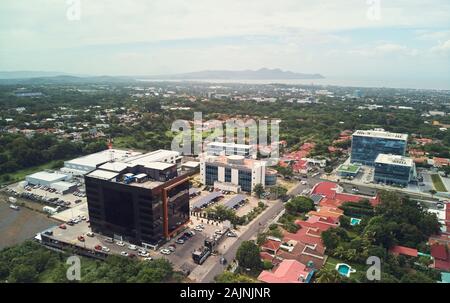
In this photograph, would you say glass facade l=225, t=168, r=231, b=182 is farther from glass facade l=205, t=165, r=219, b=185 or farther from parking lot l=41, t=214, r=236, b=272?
parking lot l=41, t=214, r=236, b=272

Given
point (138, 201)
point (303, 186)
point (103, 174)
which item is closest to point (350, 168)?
point (303, 186)

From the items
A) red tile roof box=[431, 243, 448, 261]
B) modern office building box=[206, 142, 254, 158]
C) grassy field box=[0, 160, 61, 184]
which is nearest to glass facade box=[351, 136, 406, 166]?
modern office building box=[206, 142, 254, 158]

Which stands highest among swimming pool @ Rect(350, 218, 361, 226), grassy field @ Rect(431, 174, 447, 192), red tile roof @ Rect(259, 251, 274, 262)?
red tile roof @ Rect(259, 251, 274, 262)

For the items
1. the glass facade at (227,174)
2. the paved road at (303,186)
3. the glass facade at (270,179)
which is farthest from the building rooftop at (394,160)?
the glass facade at (227,174)

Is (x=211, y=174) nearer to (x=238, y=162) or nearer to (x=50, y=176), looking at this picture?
(x=238, y=162)

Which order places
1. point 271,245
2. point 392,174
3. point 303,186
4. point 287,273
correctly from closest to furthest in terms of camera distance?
point 287,273
point 271,245
point 303,186
point 392,174

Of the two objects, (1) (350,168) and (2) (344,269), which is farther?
(1) (350,168)

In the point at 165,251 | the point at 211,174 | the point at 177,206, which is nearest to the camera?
the point at 165,251
